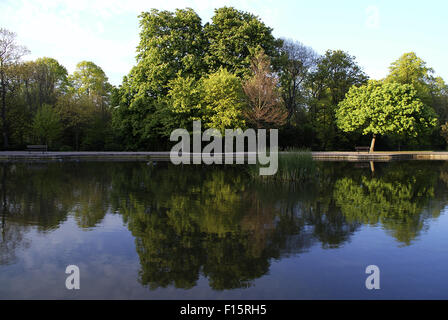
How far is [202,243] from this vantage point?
5.71 meters

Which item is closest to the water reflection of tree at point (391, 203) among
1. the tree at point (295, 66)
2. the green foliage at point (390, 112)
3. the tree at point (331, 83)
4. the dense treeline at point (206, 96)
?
the dense treeline at point (206, 96)

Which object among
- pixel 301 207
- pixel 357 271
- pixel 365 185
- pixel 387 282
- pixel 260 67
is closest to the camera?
pixel 387 282

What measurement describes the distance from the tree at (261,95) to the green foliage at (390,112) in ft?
31.6

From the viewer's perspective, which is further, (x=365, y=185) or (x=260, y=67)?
(x=260, y=67)

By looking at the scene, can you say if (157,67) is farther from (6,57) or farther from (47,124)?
(6,57)

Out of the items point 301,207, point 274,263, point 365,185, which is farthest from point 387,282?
point 365,185

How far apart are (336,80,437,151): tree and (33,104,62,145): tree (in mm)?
27205

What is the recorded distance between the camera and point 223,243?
5730 millimetres

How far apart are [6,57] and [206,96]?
68.2ft

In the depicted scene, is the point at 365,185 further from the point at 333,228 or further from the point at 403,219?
the point at 333,228

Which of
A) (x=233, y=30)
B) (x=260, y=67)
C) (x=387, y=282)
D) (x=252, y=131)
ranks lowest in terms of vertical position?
(x=387, y=282)

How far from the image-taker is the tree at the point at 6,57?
108 ft

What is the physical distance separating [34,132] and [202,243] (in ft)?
106

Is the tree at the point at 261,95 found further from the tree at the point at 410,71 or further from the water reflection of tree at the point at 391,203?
the tree at the point at 410,71
